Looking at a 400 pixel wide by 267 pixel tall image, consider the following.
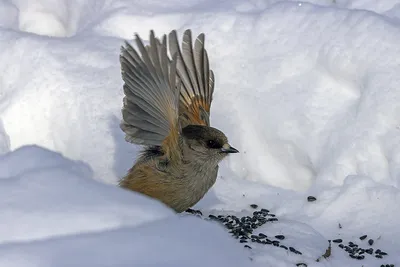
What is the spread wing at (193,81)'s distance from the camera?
4852mm

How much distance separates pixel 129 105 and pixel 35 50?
1.42 m

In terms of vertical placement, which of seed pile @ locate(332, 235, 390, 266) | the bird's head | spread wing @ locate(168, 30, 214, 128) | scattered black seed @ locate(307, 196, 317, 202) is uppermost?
spread wing @ locate(168, 30, 214, 128)

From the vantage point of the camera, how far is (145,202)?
271cm

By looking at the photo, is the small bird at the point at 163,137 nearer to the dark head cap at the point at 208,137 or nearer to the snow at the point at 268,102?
the dark head cap at the point at 208,137

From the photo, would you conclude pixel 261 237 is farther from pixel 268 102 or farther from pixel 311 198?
pixel 268 102

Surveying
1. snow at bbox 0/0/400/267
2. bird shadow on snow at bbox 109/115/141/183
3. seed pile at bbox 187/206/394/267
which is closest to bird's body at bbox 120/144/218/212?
snow at bbox 0/0/400/267

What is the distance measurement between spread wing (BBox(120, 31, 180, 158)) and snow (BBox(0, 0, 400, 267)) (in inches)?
15.1

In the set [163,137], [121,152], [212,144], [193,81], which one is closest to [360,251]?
A: [212,144]

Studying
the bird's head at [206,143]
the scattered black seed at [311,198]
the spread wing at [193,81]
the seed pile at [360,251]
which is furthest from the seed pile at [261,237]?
the spread wing at [193,81]

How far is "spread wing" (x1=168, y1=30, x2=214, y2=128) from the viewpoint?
15.9 ft

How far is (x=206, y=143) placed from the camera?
4492mm

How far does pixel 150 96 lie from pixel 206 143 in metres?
0.38

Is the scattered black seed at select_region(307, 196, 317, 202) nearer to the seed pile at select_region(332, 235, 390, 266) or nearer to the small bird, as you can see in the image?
the seed pile at select_region(332, 235, 390, 266)

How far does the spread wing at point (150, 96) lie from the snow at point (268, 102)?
384 mm
